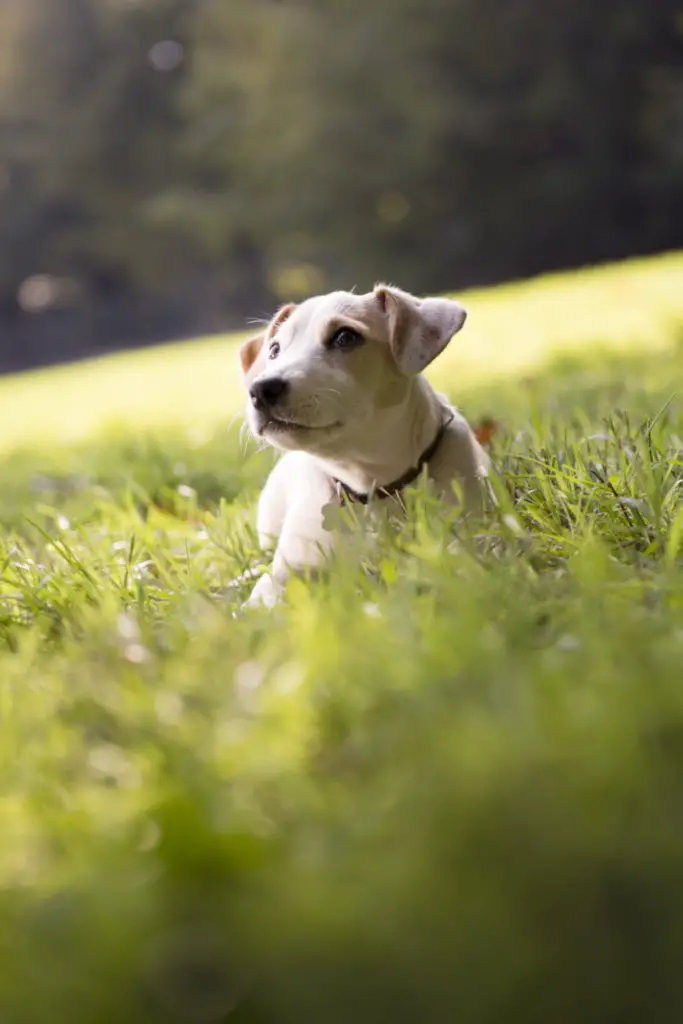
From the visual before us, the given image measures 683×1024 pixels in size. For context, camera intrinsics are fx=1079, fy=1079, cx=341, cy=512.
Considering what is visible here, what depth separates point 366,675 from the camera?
1.38m

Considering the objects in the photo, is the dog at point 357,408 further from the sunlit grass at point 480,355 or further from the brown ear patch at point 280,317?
the sunlit grass at point 480,355

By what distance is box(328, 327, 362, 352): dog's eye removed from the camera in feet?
8.10

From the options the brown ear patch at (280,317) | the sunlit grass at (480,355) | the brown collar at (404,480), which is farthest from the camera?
the sunlit grass at (480,355)

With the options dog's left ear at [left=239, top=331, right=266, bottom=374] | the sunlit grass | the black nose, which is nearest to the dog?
the black nose

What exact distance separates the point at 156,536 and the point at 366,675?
4.77ft

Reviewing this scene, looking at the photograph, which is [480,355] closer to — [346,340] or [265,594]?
[346,340]

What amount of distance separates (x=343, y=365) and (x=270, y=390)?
20 centimetres

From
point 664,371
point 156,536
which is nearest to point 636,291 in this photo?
point 664,371

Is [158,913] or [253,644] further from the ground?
[158,913]

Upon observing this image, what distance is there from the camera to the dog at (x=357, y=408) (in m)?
2.36

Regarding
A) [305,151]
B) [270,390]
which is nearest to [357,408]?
[270,390]

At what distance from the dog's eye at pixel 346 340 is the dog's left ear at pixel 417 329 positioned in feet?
0.26

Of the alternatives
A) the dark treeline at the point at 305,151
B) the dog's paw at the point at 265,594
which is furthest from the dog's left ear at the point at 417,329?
the dark treeline at the point at 305,151

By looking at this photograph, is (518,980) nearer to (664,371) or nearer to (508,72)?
(664,371)
